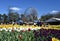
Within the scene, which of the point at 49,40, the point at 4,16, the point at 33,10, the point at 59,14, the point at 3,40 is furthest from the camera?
the point at 59,14

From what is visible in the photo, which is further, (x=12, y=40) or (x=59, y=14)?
(x=59, y=14)

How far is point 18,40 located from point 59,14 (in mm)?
69507

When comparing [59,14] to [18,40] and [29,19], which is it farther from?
[18,40]

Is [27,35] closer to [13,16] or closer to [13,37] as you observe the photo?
[13,37]

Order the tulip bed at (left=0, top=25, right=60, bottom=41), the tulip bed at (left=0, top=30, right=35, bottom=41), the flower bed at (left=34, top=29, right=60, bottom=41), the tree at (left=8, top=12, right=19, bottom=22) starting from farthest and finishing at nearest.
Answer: the tree at (left=8, top=12, right=19, bottom=22) → the flower bed at (left=34, top=29, right=60, bottom=41) → the tulip bed at (left=0, top=25, right=60, bottom=41) → the tulip bed at (left=0, top=30, right=35, bottom=41)

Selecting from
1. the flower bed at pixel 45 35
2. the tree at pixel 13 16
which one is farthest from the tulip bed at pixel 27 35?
the tree at pixel 13 16

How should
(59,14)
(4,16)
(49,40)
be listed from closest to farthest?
(49,40)
(4,16)
(59,14)

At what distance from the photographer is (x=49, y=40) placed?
235 inches

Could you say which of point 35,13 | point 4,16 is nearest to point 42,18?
point 35,13

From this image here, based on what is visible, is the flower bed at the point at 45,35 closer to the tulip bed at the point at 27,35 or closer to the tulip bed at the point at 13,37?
the tulip bed at the point at 27,35

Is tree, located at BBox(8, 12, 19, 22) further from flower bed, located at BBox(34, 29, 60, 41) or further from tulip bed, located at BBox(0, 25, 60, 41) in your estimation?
flower bed, located at BBox(34, 29, 60, 41)

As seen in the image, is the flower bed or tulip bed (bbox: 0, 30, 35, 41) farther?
the flower bed

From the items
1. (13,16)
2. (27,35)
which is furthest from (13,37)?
(13,16)

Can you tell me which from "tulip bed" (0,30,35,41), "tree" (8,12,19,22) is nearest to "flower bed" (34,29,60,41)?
"tulip bed" (0,30,35,41)
